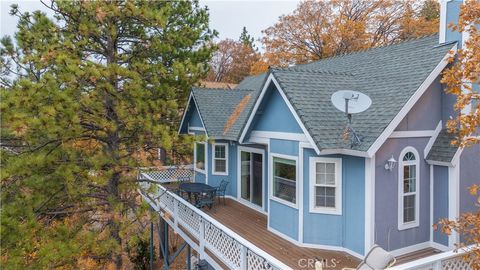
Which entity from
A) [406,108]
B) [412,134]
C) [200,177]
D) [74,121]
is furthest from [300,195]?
[200,177]

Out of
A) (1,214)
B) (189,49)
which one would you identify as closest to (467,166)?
(1,214)

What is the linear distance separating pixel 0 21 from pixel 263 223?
982 centimetres

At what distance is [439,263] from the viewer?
20.5ft

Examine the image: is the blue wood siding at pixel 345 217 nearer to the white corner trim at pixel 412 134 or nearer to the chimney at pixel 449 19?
the white corner trim at pixel 412 134

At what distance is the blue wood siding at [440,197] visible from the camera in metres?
8.37

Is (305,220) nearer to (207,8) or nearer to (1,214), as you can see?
(1,214)

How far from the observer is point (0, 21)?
9.53m

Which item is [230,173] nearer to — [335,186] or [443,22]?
[335,186]

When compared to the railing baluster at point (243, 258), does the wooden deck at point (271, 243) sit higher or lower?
lower

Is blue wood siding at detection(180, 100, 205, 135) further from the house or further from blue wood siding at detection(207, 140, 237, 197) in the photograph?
the house

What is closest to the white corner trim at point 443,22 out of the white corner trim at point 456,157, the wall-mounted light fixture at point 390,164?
the white corner trim at point 456,157

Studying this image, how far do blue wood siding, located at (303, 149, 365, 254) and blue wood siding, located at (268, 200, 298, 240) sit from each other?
0.34 meters

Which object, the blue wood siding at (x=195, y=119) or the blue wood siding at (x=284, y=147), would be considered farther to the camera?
the blue wood siding at (x=195, y=119)

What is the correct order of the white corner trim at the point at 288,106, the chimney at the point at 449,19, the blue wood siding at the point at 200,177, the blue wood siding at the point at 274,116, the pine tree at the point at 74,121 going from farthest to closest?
1. the blue wood siding at the point at 200,177
2. the blue wood siding at the point at 274,116
3. the chimney at the point at 449,19
4. the white corner trim at the point at 288,106
5. the pine tree at the point at 74,121
